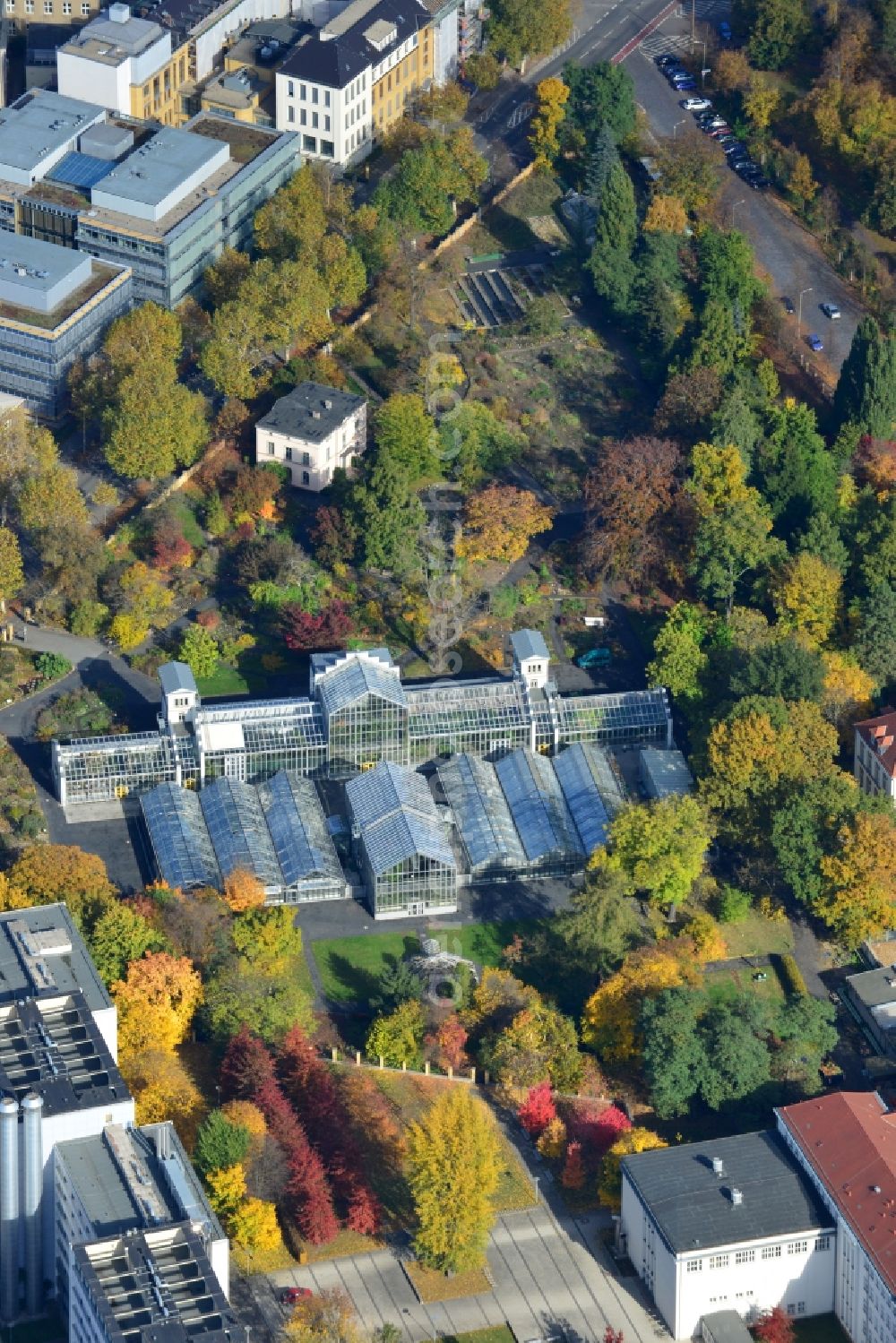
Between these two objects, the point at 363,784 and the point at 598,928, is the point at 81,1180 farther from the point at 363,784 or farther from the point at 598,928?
the point at 363,784

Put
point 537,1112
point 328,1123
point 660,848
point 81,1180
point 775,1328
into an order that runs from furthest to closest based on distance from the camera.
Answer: point 660,848
point 537,1112
point 328,1123
point 775,1328
point 81,1180

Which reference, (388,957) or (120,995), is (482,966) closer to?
(388,957)

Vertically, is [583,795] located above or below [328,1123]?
below

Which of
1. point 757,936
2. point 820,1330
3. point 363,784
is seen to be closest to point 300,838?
point 363,784

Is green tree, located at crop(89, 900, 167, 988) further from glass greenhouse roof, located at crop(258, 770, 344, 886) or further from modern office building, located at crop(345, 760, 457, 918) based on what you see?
modern office building, located at crop(345, 760, 457, 918)

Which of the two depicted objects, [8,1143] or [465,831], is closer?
[8,1143]

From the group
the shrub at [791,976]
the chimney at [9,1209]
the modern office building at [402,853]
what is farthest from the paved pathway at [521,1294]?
the modern office building at [402,853]

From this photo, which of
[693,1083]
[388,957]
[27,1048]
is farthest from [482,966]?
[27,1048]
